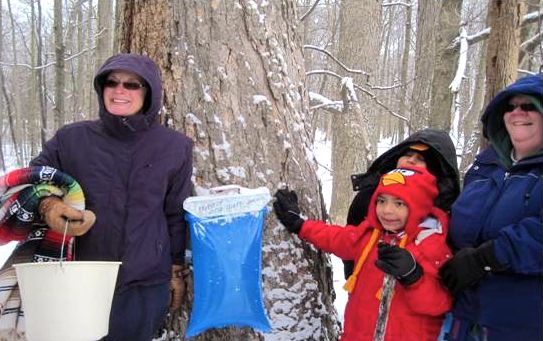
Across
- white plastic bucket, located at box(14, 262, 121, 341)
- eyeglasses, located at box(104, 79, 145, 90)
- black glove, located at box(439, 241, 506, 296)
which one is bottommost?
white plastic bucket, located at box(14, 262, 121, 341)

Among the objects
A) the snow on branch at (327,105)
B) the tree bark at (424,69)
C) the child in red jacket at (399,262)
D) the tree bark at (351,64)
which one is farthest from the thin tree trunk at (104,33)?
the child in red jacket at (399,262)

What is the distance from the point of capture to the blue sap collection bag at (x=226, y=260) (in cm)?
210

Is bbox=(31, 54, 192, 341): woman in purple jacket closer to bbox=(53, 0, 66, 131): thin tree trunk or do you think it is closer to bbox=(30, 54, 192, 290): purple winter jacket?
bbox=(30, 54, 192, 290): purple winter jacket

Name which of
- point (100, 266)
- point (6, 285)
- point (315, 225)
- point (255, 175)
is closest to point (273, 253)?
point (315, 225)

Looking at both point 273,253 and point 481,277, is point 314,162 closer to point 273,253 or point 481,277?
point 273,253

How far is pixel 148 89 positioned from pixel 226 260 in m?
0.84

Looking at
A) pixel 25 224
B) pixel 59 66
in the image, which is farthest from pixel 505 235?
pixel 59 66

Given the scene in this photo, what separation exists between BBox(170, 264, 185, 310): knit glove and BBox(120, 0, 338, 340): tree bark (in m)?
0.10

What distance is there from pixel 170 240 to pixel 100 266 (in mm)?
437

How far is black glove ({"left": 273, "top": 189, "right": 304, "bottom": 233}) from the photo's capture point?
2.43 metres

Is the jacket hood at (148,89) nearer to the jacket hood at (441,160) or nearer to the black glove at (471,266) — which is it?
the jacket hood at (441,160)

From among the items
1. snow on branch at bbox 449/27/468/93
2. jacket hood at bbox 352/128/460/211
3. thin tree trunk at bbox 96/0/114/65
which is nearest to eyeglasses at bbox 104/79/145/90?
jacket hood at bbox 352/128/460/211

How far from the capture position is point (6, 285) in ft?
6.37

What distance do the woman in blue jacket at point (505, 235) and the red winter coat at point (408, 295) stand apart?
74mm
